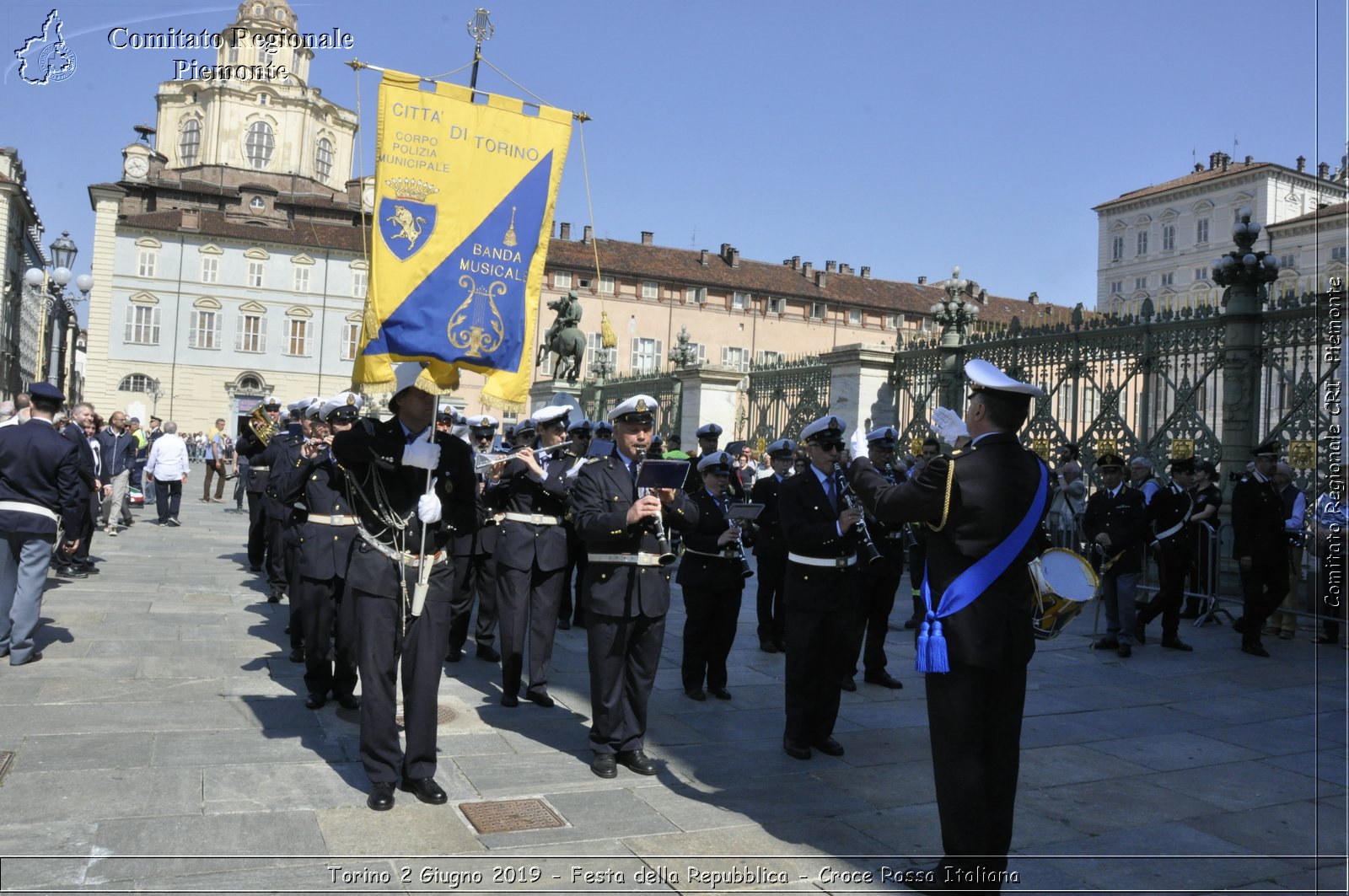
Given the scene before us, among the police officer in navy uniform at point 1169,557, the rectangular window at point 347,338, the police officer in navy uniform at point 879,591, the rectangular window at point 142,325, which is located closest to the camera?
the police officer in navy uniform at point 879,591

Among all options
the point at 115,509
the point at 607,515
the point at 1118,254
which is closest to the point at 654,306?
the point at 1118,254

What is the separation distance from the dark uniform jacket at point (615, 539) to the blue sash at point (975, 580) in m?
1.87

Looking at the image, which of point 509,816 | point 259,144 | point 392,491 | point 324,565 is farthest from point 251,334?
point 509,816

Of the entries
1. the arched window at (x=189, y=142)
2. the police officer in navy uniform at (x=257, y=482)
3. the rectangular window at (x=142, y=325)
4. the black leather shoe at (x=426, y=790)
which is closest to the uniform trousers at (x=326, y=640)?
the black leather shoe at (x=426, y=790)

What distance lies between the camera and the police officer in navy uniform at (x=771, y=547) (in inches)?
347

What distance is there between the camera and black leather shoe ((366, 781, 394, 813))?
16.1 feet

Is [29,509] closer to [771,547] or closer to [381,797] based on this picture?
[381,797]

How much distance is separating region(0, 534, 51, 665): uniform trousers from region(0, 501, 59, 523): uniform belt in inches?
7.3

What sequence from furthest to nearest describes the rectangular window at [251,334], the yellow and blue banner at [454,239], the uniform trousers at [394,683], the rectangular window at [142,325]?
1. the rectangular window at [251,334]
2. the rectangular window at [142,325]
3. the yellow and blue banner at [454,239]
4. the uniform trousers at [394,683]

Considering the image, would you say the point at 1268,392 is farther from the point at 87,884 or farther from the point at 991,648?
the point at 87,884

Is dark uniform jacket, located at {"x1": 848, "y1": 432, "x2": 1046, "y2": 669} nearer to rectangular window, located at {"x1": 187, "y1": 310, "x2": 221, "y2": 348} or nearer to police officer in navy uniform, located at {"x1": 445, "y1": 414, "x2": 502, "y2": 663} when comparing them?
police officer in navy uniform, located at {"x1": 445, "y1": 414, "x2": 502, "y2": 663}

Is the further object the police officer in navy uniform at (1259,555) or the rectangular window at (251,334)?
the rectangular window at (251,334)

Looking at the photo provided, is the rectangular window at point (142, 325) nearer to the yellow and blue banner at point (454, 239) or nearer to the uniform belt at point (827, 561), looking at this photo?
the yellow and blue banner at point (454, 239)

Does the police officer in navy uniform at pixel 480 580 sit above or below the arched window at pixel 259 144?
below
